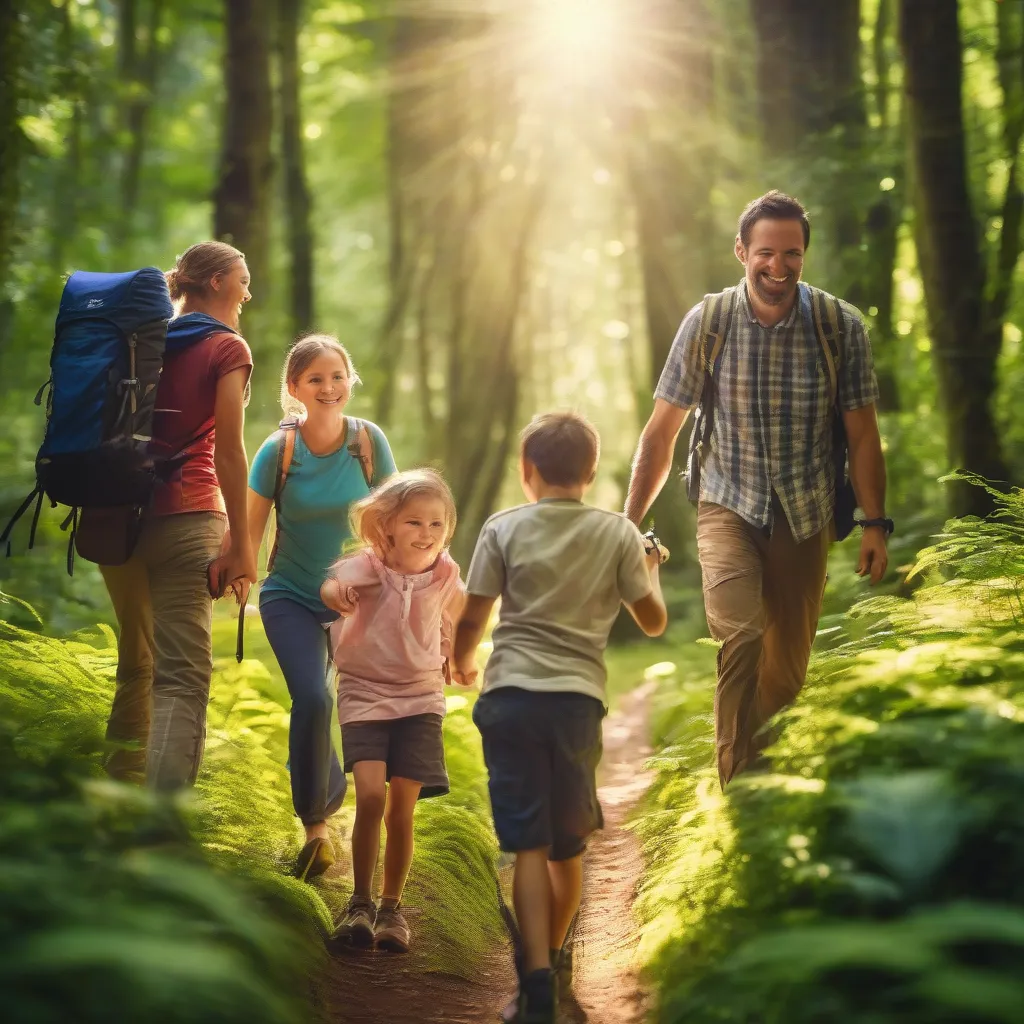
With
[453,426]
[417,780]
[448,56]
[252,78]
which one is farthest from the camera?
[448,56]

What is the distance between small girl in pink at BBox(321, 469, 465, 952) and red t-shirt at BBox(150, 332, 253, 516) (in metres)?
0.67

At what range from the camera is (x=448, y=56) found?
15938 millimetres

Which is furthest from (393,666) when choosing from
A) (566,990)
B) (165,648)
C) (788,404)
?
(788,404)

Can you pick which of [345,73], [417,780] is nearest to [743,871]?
[417,780]

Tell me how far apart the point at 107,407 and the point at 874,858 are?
3203 millimetres

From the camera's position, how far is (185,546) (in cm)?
515

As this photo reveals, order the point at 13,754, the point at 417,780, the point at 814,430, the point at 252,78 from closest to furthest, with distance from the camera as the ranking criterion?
→ the point at 13,754
the point at 417,780
the point at 814,430
the point at 252,78

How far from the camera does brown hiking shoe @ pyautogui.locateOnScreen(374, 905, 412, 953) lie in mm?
4980

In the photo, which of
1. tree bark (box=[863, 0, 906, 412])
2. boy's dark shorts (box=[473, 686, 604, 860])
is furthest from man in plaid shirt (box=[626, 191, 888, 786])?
tree bark (box=[863, 0, 906, 412])

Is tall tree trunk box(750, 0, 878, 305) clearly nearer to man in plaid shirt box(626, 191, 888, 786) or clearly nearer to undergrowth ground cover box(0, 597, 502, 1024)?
man in plaid shirt box(626, 191, 888, 786)

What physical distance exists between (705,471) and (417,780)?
1910 millimetres

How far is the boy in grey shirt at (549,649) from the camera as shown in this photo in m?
4.21

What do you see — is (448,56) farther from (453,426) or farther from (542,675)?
(542,675)

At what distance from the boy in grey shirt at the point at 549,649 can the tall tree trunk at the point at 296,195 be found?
37.9 feet
